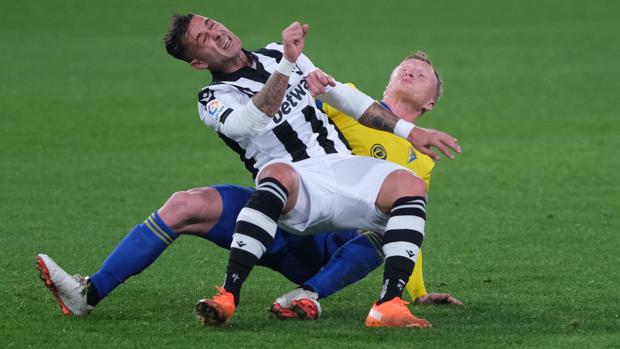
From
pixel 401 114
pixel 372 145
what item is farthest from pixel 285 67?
pixel 401 114

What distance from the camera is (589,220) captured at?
10391 millimetres

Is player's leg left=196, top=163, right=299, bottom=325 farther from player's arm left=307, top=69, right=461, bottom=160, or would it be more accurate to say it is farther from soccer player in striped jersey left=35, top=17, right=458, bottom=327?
player's arm left=307, top=69, right=461, bottom=160

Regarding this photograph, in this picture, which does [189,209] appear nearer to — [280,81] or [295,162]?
[295,162]

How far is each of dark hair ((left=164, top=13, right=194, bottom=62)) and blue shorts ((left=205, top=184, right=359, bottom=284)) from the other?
2.64ft

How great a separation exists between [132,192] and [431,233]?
128 inches

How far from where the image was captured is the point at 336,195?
252 inches

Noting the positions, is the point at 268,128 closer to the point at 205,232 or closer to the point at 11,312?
the point at 205,232

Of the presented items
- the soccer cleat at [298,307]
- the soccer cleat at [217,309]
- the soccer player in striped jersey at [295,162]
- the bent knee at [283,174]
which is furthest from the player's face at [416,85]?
the soccer cleat at [217,309]

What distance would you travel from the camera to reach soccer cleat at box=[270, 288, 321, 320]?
6508mm

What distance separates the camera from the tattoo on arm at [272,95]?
6195 millimetres

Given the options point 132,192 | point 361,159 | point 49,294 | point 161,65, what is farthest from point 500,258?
point 161,65

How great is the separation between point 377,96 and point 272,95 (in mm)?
11669

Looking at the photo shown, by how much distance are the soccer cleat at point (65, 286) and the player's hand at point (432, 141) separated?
6.09ft

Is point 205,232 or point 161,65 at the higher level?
point 161,65
